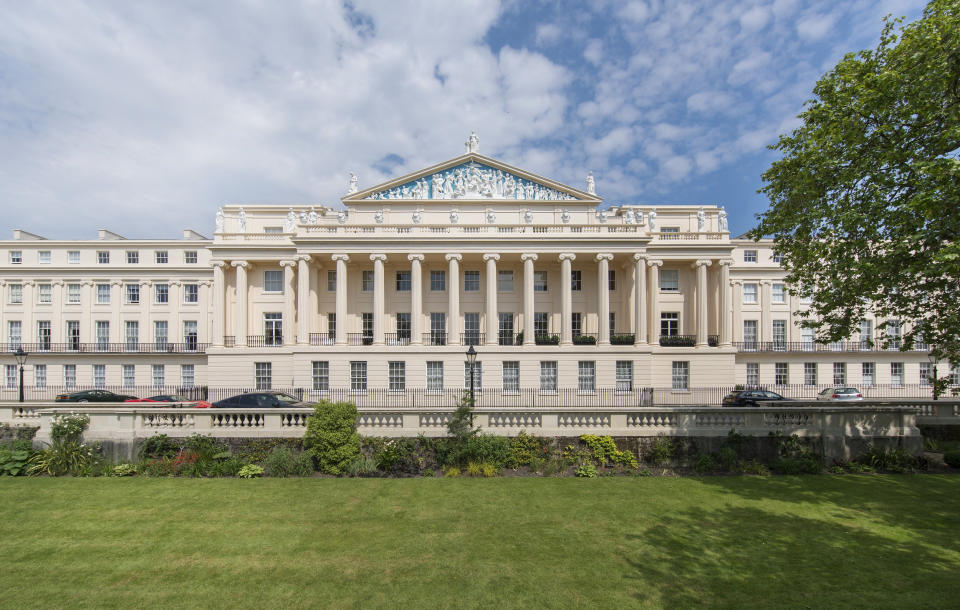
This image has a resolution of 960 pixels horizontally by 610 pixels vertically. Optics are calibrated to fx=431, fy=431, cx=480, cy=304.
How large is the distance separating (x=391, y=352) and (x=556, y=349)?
34.6 feet

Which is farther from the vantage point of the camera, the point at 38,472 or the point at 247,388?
the point at 247,388

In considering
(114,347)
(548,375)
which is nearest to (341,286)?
(548,375)

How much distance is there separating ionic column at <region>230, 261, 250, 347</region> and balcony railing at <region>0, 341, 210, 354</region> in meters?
4.79

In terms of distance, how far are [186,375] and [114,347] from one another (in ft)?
20.0

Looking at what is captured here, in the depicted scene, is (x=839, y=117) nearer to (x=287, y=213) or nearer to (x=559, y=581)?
(x=559, y=581)

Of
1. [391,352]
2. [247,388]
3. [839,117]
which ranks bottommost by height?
[247,388]

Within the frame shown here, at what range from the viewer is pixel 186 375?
109 ft

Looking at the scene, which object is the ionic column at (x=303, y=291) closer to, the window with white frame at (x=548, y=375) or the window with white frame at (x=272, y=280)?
the window with white frame at (x=272, y=280)

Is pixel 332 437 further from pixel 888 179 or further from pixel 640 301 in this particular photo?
pixel 640 301

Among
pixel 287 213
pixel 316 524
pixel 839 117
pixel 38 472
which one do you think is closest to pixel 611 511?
pixel 316 524

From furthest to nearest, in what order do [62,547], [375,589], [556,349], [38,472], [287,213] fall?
[287,213], [556,349], [38,472], [62,547], [375,589]

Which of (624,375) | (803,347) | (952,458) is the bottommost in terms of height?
(952,458)

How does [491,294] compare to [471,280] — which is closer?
[491,294]

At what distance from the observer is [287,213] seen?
112ft
